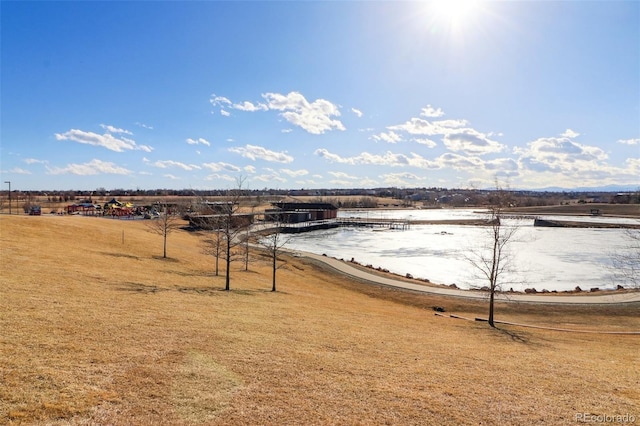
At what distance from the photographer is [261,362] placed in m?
8.97

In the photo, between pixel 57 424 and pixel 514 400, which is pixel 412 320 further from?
pixel 57 424

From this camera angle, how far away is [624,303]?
25.0 meters

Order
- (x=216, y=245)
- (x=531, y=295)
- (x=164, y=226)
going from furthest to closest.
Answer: (x=164, y=226) < (x=216, y=245) < (x=531, y=295)

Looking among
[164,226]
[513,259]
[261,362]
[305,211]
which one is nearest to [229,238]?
[164,226]

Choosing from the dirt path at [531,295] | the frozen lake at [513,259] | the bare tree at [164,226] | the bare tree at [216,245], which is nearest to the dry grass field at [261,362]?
the bare tree at [216,245]

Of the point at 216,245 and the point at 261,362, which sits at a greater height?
the point at 216,245

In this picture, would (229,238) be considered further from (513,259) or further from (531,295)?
(513,259)

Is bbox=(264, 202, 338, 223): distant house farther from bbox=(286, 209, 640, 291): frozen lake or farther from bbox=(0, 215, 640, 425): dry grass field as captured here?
bbox=(0, 215, 640, 425): dry grass field

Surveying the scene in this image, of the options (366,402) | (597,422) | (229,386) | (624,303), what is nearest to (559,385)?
(597,422)

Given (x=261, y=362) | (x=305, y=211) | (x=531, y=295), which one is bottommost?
(x=531, y=295)

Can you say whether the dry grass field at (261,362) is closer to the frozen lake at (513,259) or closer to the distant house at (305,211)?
the frozen lake at (513,259)

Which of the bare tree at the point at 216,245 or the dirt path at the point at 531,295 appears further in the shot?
the bare tree at the point at 216,245

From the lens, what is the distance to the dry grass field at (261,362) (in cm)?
669

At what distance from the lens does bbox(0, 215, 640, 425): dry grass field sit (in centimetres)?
669
